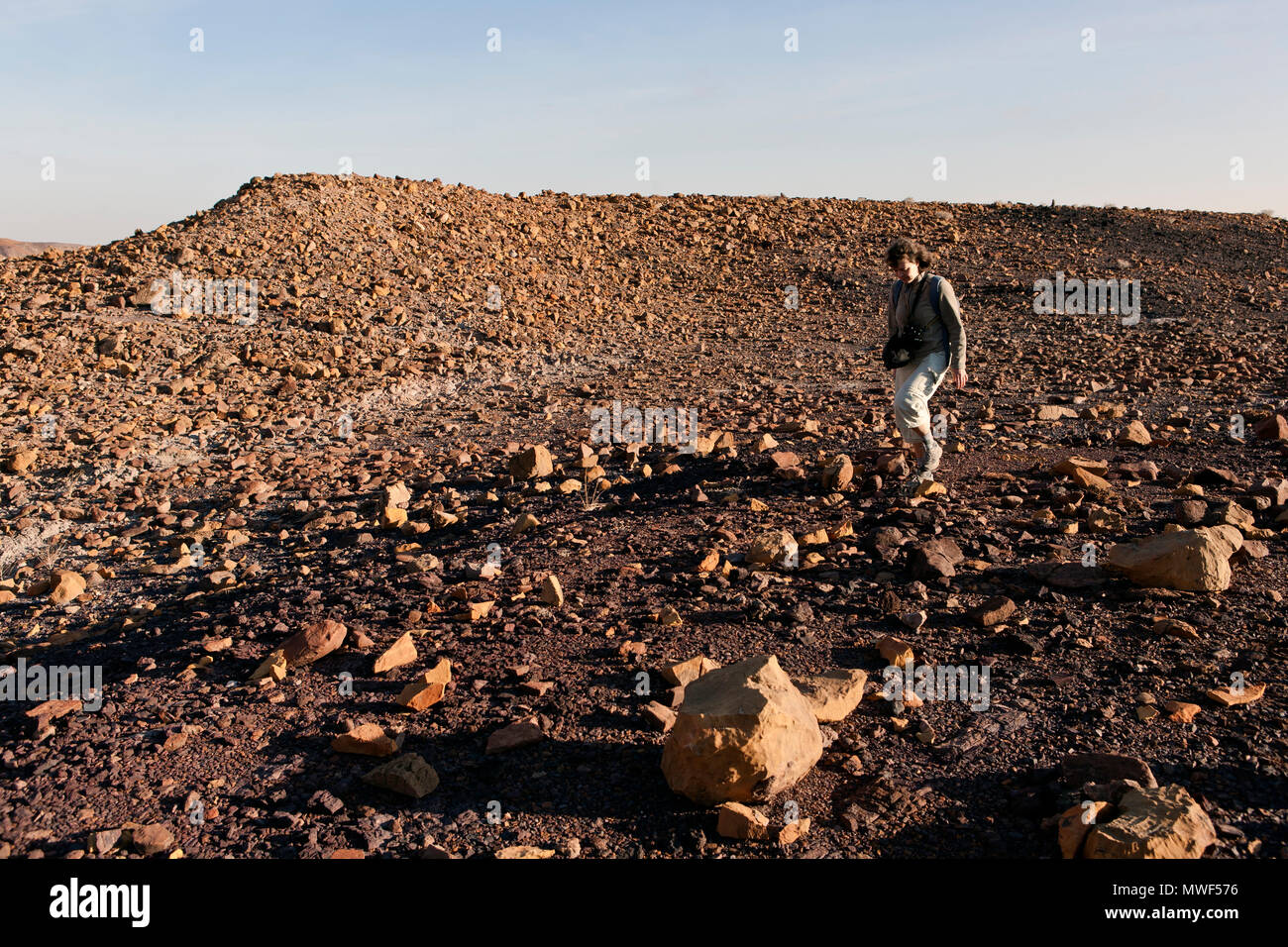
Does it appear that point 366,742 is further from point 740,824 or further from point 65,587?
point 65,587

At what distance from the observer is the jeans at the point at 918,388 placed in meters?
5.60

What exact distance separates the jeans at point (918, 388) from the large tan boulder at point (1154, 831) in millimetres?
3412

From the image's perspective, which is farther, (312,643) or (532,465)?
(532,465)

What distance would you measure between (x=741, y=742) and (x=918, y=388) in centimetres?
357

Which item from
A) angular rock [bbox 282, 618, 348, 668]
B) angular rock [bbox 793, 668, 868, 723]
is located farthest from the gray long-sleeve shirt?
angular rock [bbox 282, 618, 348, 668]

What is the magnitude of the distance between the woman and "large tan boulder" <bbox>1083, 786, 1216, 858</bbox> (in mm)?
3395

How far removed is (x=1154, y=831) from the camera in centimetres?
239

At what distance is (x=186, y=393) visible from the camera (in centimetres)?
928

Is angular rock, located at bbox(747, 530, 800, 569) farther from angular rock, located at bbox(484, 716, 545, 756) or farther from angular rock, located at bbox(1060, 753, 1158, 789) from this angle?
angular rock, located at bbox(1060, 753, 1158, 789)

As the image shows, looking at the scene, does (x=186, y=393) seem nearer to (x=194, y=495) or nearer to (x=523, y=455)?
(x=194, y=495)

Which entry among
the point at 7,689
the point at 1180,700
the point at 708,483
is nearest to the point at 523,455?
the point at 708,483

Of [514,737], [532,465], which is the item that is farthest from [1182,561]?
[532,465]

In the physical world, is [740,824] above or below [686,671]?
below

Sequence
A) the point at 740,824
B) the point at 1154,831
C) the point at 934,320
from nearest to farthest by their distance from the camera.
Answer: the point at 1154,831 < the point at 740,824 < the point at 934,320
